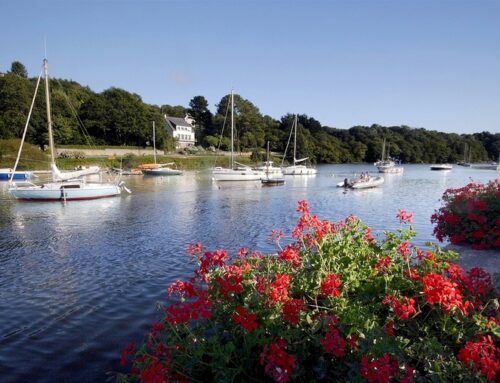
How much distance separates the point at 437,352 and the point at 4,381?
7240 mm

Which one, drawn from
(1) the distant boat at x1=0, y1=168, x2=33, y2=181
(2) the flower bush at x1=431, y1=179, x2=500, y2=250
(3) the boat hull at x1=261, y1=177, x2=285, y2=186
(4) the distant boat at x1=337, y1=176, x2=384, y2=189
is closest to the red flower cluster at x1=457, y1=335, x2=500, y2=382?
(2) the flower bush at x1=431, y1=179, x2=500, y2=250

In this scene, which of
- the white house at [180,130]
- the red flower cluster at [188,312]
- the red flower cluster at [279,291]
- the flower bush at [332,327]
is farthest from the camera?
the white house at [180,130]

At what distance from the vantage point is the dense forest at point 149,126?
80562mm

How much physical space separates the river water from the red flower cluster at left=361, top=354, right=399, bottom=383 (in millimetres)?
5380

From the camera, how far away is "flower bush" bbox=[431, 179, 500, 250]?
31.6ft

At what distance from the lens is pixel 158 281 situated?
12.4m

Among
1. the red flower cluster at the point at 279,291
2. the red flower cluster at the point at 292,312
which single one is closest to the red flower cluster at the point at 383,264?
the red flower cluster at the point at 279,291

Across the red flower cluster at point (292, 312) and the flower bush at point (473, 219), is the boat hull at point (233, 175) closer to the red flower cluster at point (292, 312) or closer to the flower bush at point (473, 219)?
the flower bush at point (473, 219)

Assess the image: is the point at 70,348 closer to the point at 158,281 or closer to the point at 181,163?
the point at 158,281

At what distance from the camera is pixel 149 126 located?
10231 centimetres

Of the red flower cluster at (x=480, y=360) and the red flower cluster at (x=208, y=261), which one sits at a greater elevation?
the red flower cluster at (x=208, y=261)

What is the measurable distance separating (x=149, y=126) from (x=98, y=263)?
92.3m

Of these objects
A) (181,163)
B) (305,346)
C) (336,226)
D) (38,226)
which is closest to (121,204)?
(38,226)

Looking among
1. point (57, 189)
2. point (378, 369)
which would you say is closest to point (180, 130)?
point (57, 189)
